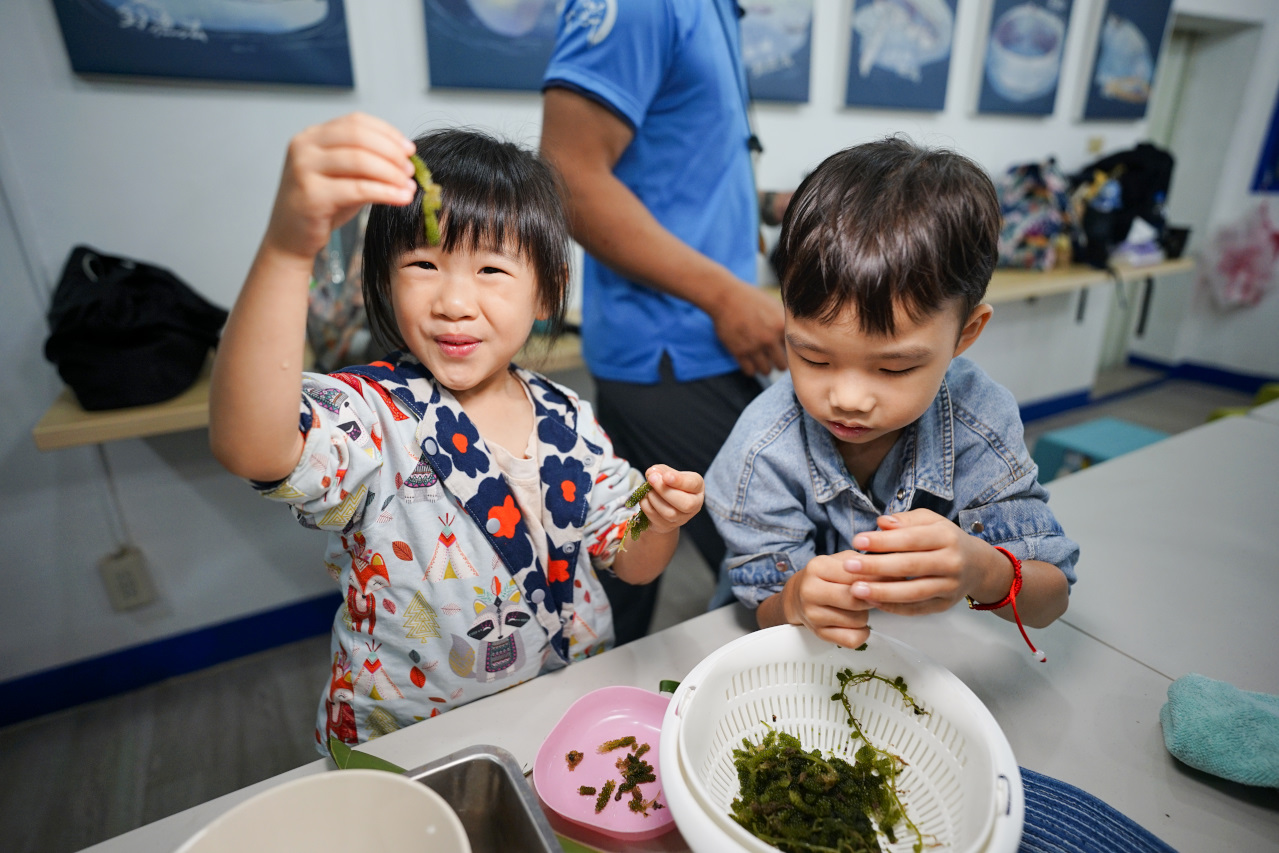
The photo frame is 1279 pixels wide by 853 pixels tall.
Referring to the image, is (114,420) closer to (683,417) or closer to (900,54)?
(683,417)

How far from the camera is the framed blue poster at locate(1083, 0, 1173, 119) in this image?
124 inches

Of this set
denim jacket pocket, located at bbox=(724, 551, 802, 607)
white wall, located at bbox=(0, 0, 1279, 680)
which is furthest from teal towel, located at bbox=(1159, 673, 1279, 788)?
white wall, located at bbox=(0, 0, 1279, 680)

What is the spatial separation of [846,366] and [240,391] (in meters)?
0.55

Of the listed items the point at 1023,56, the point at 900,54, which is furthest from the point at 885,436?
the point at 1023,56

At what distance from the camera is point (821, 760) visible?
2.02 ft

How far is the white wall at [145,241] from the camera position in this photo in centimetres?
147

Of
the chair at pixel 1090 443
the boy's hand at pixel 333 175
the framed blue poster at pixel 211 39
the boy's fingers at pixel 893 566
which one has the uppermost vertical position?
the framed blue poster at pixel 211 39

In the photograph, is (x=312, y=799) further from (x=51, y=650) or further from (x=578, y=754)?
(x=51, y=650)

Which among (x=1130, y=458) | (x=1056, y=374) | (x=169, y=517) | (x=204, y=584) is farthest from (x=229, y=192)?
(x=1056, y=374)

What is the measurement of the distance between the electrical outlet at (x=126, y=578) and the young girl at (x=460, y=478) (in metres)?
1.30

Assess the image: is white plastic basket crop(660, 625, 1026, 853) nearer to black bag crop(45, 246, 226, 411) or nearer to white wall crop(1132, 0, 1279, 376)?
black bag crop(45, 246, 226, 411)

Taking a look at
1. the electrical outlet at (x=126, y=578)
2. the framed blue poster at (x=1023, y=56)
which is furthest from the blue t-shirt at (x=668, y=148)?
the framed blue poster at (x=1023, y=56)

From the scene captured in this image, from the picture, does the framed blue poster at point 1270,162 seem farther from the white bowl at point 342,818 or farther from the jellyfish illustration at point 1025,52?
the white bowl at point 342,818

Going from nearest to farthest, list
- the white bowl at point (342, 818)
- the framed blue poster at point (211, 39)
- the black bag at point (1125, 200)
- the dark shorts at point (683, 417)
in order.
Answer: the white bowl at point (342, 818), the dark shorts at point (683, 417), the framed blue poster at point (211, 39), the black bag at point (1125, 200)
